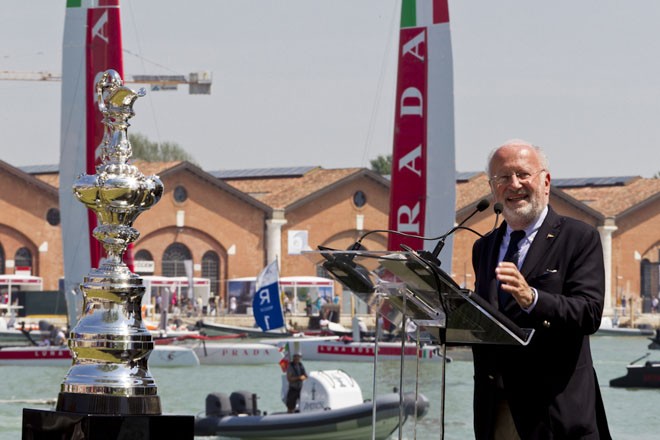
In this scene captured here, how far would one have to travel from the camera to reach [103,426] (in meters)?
4.61

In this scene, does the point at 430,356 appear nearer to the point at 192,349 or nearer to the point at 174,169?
the point at 192,349

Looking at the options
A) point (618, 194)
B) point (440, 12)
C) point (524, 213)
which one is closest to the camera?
point (524, 213)

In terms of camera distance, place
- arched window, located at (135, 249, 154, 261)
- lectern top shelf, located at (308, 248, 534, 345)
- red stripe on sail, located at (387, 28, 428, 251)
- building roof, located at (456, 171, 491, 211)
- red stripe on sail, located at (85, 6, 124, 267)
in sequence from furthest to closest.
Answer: building roof, located at (456, 171, 491, 211) → arched window, located at (135, 249, 154, 261) → red stripe on sail, located at (85, 6, 124, 267) → red stripe on sail, located at (387, 28, 428, 251) → lectern top shelf, located at (308, 248, 534, 345)

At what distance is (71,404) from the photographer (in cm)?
475

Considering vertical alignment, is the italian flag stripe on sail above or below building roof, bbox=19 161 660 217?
below

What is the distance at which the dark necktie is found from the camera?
5.04 m

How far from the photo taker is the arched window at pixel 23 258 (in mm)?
67812

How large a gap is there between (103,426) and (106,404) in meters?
0.10

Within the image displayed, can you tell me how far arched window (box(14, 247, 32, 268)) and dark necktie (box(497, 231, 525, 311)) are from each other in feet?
210

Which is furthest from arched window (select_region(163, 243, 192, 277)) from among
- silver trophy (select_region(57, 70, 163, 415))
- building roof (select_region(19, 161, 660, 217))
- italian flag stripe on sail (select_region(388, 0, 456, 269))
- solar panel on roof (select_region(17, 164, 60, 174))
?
silver trophy (select_region(57, 70, 163, 415))

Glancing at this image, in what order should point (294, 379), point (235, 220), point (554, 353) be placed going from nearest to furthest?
point (554, 353), point (294, 379), point (235, 220)

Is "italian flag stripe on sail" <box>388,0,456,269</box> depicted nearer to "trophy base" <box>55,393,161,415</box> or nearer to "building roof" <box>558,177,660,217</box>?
"trophy base" <box>55,393,161,415</box>

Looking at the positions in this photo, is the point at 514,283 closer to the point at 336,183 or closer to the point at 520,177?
the point at 520,177

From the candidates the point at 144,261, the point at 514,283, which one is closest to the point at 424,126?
the point at 514,283
